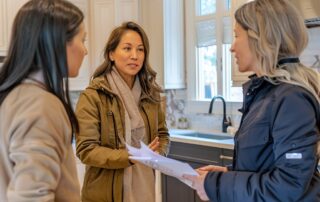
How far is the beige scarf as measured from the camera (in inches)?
68.3

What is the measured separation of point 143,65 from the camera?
6.41 ft

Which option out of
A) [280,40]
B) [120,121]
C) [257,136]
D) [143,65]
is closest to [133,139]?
[120,121]

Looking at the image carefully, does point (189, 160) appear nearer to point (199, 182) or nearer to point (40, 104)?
point (199, 182)

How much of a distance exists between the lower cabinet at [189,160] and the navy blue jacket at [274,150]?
161 centimetres

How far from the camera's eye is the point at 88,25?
3.81 m

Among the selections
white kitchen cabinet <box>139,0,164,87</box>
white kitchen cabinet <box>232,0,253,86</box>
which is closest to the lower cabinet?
white kitchen cabinet <box>232,0,253,86</box>

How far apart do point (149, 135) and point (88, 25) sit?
225cm

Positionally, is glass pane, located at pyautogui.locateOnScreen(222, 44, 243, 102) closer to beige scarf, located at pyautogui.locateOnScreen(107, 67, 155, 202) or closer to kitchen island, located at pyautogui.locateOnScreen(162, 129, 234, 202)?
kitchen island, located at pyautogui.locateOnScreen(162, 129, 234, 202)

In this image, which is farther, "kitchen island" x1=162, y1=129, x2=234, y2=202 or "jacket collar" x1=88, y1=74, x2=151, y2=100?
"kitchen island" x1=162, y1=129, x2=234, y2=202

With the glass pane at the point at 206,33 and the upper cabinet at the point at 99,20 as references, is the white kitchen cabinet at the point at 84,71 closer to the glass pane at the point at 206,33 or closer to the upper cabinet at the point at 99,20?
the upper cabinet at the point at 99,20

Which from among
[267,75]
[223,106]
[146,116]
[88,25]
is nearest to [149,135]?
[146,116]

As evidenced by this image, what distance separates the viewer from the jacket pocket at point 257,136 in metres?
1.12

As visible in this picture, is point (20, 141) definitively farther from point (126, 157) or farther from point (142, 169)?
point (142, 169)

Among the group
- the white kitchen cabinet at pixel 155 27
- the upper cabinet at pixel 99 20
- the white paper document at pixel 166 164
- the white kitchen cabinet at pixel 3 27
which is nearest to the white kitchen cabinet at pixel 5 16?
the white kitchen cabinet at pixel 3 27
